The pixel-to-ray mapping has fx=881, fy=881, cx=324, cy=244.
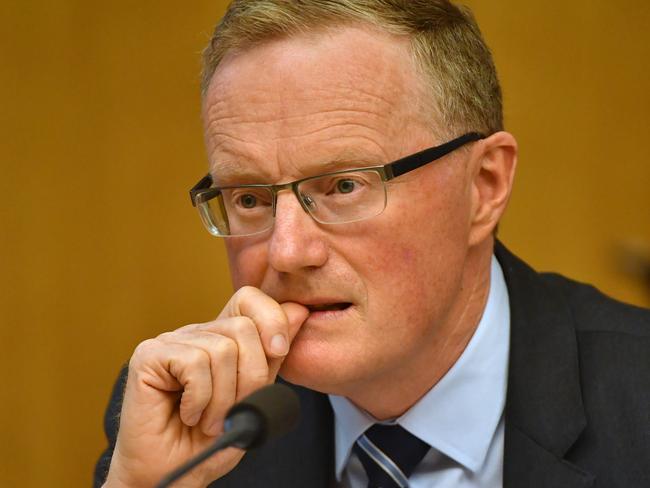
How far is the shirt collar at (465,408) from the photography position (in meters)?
2.00

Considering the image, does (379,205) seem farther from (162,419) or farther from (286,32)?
(162,419)

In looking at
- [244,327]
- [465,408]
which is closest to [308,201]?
[244,327]

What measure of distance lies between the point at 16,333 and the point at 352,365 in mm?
1980

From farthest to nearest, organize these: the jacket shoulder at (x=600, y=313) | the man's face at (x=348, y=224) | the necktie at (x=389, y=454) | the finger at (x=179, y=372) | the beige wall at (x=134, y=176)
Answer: the beige wall at (x=134, y=176) < the jacket shoulder at (x=600, y=313) < the necktie at (x=389, y=454) < the man's face at (x=348, y=224) < the finger at (x=179, y=372)

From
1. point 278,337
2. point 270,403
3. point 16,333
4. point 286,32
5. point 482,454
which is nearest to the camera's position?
point 270,403

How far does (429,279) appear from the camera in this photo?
1.84 m

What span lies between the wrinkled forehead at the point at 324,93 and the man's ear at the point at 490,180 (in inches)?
8.0

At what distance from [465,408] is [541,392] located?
0.58 feet

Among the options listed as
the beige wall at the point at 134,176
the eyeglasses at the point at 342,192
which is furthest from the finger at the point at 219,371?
the beige wall at the point at 134,176

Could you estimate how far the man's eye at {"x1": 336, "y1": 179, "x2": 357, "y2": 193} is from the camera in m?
1.79

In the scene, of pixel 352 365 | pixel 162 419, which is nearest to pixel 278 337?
pixel 352 365

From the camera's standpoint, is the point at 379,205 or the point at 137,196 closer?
the point at 379,205

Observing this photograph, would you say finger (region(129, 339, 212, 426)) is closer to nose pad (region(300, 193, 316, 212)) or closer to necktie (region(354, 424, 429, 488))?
nose pad (region(300, 193, 316, 212))

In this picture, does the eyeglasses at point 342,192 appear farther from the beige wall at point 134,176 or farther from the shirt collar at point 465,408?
the beige wall at point 134,176
